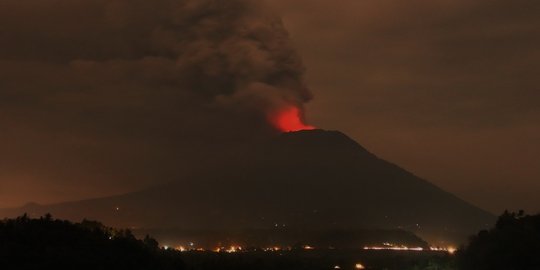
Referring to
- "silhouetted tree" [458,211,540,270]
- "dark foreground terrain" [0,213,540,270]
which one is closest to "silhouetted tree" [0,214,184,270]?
"dark foreground terrain" [0,213,540,270]

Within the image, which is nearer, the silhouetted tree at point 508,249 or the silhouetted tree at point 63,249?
the silhouetted tree at point 63,249

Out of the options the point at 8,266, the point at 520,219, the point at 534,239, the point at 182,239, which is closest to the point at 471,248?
the point at 520,219

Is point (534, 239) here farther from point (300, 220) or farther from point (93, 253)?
point (300, 220)

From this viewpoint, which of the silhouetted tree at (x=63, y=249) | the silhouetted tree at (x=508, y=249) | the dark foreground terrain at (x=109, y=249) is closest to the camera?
the silhouetted tree at (x=63, y=249)

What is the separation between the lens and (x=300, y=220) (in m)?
183

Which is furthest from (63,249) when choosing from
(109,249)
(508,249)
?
(508,249)

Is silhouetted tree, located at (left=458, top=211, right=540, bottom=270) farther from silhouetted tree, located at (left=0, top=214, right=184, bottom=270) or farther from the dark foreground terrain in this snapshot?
silhouetted tree, located at (left=0, top=214, right=184, bottom=270)

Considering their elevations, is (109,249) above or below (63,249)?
above

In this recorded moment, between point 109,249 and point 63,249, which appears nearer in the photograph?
point 63,249

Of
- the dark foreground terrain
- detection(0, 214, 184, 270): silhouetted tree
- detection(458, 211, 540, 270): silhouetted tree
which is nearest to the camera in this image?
detection(0, 214, 184, 270): silhouetted tree

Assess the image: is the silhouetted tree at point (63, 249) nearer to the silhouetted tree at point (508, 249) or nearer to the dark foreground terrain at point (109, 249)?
the dark foreground terrain at point (109, 249)

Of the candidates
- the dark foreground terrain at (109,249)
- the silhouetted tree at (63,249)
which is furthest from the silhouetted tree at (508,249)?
the silhouetted tree at (63,249)

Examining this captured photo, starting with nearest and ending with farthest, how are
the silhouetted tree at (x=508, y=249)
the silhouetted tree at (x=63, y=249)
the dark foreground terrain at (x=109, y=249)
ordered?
the silhouetted tree at (x=63, y=249)
the dark foreground terrain at (x=109, y=249)
the silhouetted tree at (x=508, y=249)

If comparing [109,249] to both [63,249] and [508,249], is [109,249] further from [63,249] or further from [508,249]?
[508,249]
